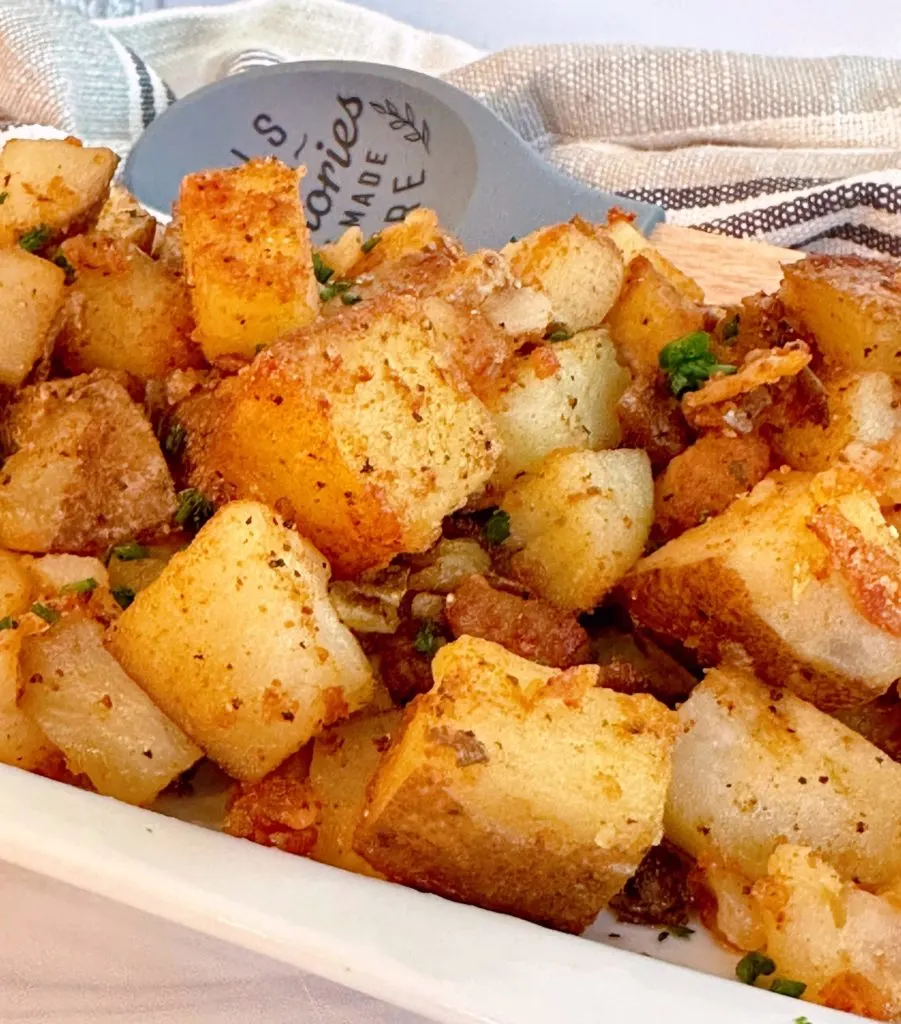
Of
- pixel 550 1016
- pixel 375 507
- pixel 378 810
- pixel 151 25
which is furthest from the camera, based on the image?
pixel 151 25

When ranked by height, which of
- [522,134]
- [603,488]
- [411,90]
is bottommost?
[522,134]

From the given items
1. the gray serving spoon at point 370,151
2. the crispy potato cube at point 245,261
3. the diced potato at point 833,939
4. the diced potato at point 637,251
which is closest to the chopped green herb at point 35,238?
the crispy potato cube at point 245,261

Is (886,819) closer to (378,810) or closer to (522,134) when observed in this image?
(378,810)

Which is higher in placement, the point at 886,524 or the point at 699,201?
the point at 886,524

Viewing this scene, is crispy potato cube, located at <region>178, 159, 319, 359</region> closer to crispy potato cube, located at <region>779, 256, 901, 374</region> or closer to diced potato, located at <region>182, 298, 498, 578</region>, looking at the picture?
diced potato, located at <region>182, 298, 498, 578</region>

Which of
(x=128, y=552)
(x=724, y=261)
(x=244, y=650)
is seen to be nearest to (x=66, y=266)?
(x=128, y=552)

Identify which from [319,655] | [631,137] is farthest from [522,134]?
[319,655]

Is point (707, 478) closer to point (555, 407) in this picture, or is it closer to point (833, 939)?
point (555, 407)
